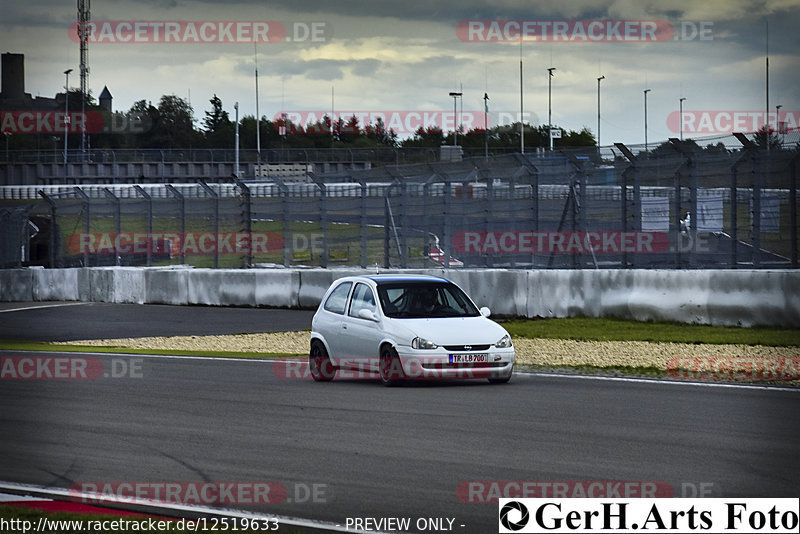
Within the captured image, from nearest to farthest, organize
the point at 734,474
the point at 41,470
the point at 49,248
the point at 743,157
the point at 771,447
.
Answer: the point at 734,474 < the point at 41,470 < the point at 771,447 < the point at 743,157 < the point at 49,248

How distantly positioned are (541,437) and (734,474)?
216 cm

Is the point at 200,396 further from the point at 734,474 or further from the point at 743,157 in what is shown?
the point at 743,157

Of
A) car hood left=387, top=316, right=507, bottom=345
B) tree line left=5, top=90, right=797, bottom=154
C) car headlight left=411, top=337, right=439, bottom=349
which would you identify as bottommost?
car headlight left=411, top=337, right=439, bottom=349

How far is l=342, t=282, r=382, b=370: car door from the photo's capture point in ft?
47.0

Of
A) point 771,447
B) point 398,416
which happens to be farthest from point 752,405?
point 398,416

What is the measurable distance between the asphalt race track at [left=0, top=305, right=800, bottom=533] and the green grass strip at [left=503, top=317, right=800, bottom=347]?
4.22m

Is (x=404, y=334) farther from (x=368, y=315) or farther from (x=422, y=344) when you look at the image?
(x=368, y=315)

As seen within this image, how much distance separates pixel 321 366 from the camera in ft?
50.0

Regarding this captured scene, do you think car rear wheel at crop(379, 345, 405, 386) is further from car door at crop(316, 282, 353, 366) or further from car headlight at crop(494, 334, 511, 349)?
car headlight at crop(494, 334, 511, 349)

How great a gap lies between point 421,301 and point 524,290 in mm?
8539

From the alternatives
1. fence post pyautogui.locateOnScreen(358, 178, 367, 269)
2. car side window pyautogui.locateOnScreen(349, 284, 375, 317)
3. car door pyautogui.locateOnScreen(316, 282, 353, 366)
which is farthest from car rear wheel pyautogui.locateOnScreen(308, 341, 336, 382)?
fence post pyautogui.locateOnScreen(358, 178, 367, 269)

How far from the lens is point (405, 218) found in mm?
26922

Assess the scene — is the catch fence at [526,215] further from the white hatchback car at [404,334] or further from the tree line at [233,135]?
the tree line at [233,135]

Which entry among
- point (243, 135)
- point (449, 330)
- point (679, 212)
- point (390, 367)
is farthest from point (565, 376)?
point (243, 135)
